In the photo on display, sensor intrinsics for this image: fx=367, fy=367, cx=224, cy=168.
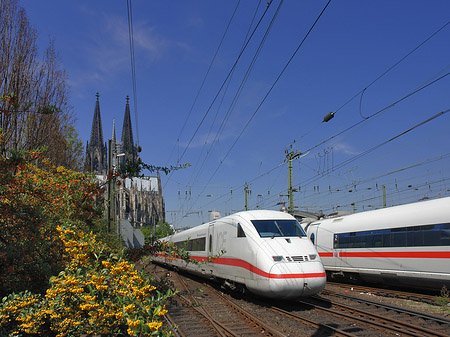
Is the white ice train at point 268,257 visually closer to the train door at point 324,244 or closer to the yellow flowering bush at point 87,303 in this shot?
the yellow flowering bush at point 87,303

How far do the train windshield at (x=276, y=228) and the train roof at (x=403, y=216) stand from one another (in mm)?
3887

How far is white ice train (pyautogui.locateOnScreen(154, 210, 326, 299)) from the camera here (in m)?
9.58

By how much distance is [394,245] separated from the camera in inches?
501

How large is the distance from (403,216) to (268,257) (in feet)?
18.7

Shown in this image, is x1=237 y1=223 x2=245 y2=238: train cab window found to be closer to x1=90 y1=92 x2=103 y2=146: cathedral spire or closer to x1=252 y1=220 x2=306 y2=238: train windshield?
x1=252 y1=220 x2=306 y2=238: train windshield

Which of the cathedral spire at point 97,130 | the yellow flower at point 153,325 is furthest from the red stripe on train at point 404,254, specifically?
the cathedral spire at point 97,130

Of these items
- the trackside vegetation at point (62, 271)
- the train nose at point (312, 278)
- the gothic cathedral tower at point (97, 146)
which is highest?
the gothic cathedral tower at point (97, 146)

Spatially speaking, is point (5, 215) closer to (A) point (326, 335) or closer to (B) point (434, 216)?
(A) point (326, 335)

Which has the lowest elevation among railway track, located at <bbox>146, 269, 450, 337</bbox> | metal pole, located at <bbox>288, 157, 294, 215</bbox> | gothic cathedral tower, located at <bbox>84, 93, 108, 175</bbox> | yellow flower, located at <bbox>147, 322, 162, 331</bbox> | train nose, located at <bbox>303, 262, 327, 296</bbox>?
railway track, located at <bbox>146, 269, 450, 337</bbox>

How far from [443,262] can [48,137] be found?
52.7 ft

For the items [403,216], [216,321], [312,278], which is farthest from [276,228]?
[403,216]

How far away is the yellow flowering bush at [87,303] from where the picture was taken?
13.5ft

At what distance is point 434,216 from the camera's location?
36.9 ft

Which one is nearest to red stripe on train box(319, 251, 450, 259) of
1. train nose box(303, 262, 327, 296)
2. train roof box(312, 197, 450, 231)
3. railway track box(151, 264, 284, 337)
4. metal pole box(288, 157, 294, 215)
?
train roof box(312, 197, 450, 231)
